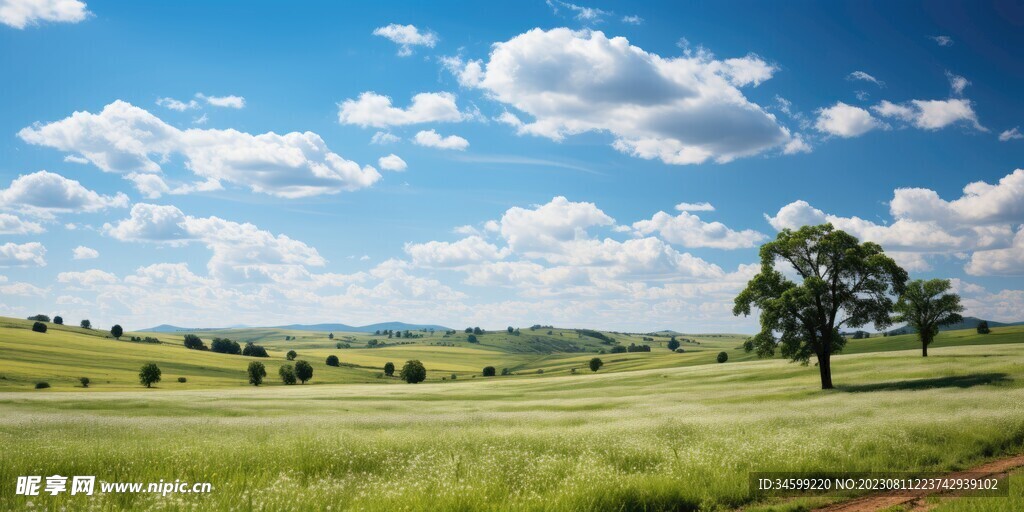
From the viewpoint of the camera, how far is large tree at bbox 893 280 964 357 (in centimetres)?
5788

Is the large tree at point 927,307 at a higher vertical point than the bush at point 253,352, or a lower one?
higher

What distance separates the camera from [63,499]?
10.7 meters

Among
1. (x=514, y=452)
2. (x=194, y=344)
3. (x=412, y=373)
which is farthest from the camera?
(x=194, y=344)

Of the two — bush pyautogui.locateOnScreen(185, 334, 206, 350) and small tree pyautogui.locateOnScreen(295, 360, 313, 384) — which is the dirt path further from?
bush pyautogui.locateOnScreen(185, 334, 206, 350)

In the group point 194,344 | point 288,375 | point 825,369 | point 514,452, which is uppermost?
point 514,452

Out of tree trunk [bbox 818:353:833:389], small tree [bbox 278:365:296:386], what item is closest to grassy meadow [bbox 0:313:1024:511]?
tree trunk [bbox 818:353:833:389]

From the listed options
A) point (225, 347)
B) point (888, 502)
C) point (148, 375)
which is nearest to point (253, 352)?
point (225, 347)

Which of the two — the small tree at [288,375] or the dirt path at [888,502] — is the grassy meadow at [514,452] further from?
the small tree at [288,375]

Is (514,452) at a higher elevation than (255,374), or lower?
higher

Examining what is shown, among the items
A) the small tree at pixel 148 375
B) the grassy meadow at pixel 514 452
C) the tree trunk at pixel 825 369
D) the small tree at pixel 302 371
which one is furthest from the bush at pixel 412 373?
the tree trunk at pixel 825 369

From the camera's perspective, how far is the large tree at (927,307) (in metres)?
57.9

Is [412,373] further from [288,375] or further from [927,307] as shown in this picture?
[927,307]

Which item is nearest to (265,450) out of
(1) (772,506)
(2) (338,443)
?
(2) (338,443)

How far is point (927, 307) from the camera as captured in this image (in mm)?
58594
